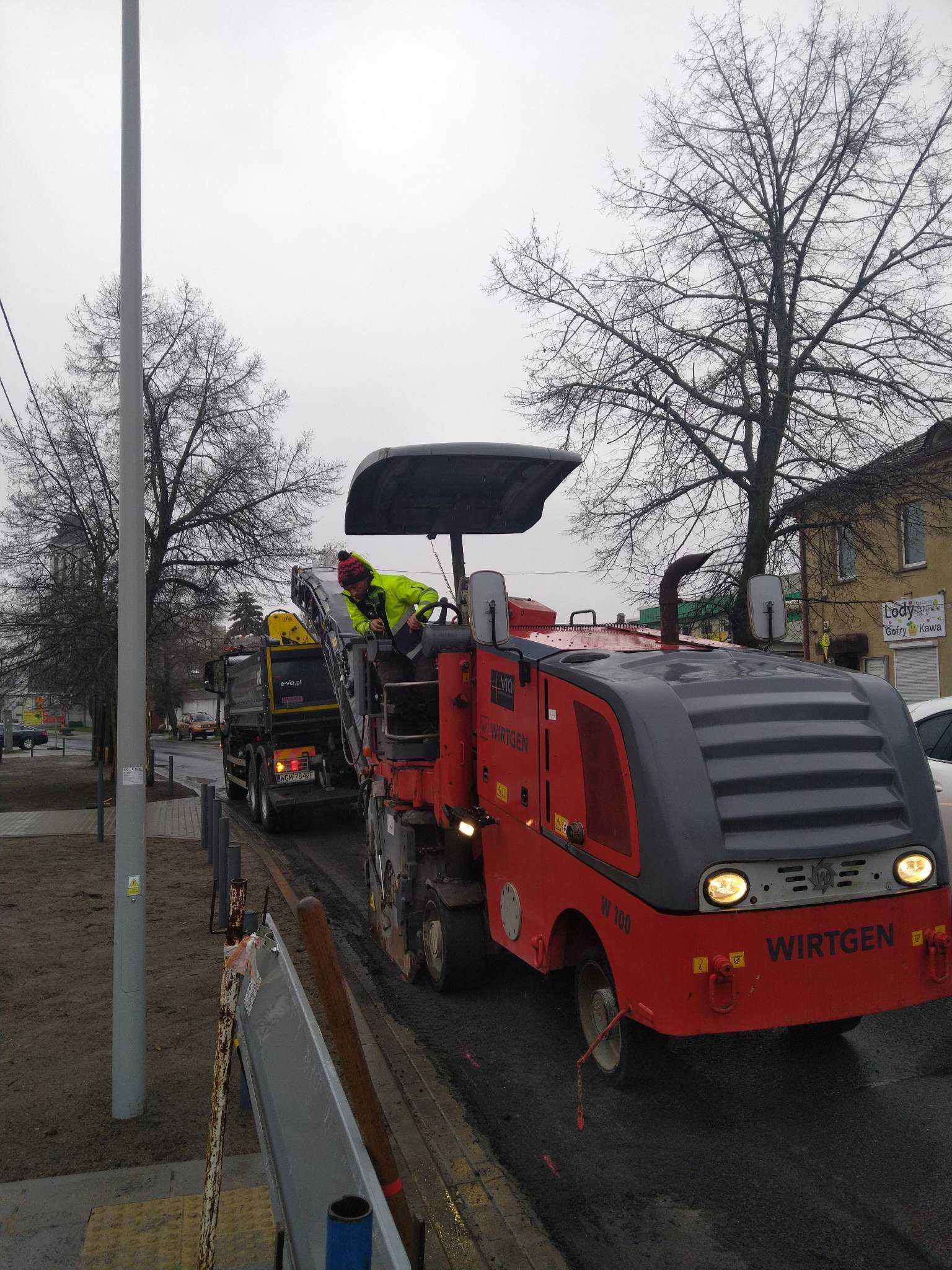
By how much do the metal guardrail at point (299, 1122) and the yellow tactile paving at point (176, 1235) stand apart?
235mm

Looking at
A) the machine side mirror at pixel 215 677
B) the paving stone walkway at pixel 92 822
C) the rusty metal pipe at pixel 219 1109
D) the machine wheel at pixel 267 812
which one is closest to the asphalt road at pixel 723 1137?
the rusty metal pipe at pixel 219 1109

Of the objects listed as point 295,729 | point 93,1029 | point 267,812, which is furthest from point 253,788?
point 93,1029

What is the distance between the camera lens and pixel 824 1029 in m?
5.25

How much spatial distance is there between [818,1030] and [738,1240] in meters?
1.94

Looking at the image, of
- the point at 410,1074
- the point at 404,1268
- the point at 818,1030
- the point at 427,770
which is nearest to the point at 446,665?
the point at 427,770

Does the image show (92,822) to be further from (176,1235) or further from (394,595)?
(176,1235)

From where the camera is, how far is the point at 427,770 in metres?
6.55

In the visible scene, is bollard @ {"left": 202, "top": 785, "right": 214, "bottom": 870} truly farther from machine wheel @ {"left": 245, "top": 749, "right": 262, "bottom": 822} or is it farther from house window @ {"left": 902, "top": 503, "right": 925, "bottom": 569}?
house window @ {"left": 902, "top": 503, "right": 925, "bottom": 569}

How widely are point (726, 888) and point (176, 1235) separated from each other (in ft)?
7.88

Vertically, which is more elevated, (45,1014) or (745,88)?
(745,88)

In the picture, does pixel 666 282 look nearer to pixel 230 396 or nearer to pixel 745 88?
pixel 745 88

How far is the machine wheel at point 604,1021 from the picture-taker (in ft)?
14.7

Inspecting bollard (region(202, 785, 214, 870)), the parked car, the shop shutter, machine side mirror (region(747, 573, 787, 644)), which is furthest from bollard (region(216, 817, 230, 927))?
the parked car

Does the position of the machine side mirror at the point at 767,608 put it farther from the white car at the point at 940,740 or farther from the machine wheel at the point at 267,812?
the machine wheel at the point at 267,812
